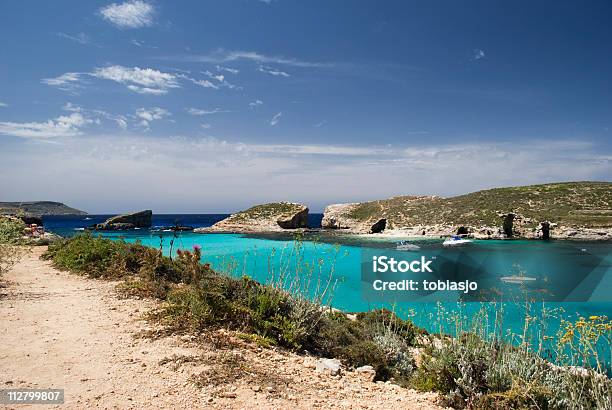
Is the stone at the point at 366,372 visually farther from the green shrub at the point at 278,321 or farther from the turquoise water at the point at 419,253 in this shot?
the turquoise water at the point at 419,253

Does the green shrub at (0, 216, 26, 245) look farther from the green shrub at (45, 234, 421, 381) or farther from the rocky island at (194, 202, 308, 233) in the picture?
the rocky island at (194, 202, 308, 233)

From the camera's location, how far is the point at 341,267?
99.8 feet

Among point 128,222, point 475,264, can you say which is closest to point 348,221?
point 128,222

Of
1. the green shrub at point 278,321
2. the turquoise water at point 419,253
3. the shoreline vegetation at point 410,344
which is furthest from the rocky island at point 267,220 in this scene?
the green shrub at point 278,321

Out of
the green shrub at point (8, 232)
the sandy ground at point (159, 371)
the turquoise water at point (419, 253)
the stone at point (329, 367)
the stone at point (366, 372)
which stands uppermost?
the green shrub at point (8, 232)

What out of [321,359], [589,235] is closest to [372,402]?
[321,359]

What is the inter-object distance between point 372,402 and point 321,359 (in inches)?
60.6

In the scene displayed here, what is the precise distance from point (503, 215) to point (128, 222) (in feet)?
255

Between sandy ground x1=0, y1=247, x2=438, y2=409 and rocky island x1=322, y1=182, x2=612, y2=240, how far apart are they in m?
56.7

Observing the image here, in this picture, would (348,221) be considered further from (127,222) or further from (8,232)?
(8,232)

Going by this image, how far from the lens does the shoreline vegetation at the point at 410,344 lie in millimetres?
4164

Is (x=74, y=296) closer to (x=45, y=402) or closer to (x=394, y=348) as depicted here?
(x=45, y=402)

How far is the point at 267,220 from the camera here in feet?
252

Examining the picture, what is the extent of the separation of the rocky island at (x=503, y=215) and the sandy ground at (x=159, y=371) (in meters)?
56.7
